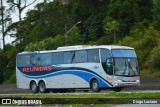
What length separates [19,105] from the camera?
75.2ft

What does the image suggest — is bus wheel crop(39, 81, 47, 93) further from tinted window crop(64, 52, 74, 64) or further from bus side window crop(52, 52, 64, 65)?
tinted window crop(64, 52, 74, 64)

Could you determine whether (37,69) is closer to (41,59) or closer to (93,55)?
(41,59)

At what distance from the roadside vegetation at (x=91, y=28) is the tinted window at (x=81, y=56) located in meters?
12.9

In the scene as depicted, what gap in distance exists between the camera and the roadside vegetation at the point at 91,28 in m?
54.5

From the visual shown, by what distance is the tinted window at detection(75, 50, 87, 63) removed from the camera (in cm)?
3734

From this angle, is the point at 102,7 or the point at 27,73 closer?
the point at 27,73

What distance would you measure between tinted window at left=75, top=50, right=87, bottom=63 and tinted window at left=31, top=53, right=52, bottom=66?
3464 millimetres

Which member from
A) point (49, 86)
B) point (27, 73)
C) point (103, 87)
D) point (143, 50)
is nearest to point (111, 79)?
point (103, 87)

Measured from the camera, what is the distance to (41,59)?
4159cm

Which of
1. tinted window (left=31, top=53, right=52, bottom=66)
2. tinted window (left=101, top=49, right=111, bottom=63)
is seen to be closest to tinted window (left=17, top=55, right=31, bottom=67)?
tinted window (left=31, top=53, right=52, bottom=66)

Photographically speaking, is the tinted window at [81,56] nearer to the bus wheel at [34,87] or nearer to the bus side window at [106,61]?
the bus side window at [106,61]

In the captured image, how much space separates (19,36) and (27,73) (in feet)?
118

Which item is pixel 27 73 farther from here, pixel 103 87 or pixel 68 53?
pixel 103 87

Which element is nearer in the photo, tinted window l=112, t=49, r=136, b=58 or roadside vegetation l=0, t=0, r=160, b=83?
tinted window l=112, t=49, r=136, b=58
